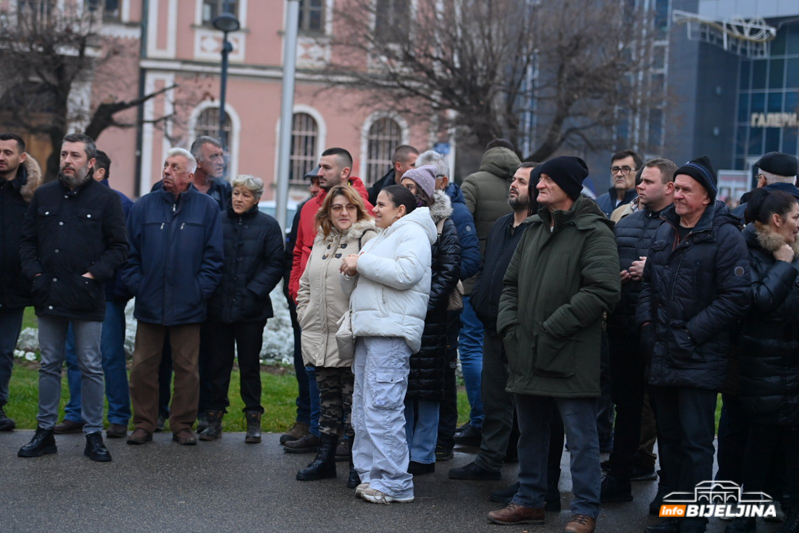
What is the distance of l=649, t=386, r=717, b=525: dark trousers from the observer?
553cm

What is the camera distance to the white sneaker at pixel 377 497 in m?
6.23

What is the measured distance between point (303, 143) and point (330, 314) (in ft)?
100.0

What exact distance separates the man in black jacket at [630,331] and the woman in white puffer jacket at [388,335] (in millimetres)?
1261

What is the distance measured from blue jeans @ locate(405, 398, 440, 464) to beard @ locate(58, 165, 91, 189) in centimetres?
293

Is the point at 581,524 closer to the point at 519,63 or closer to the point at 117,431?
the point at 117,431

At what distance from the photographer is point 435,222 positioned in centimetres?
699

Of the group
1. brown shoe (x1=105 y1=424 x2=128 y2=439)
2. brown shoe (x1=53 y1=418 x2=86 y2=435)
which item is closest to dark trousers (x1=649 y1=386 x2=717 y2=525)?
brown shoe (x1=105 y1=424 x2=128 y2=439)

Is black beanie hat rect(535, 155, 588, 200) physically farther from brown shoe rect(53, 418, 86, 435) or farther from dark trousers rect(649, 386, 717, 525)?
brown shoe rect(53, 418, 86, 435)

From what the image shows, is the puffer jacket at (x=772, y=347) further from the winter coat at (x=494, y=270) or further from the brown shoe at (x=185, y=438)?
the brown shoe at (x=185, y=438)

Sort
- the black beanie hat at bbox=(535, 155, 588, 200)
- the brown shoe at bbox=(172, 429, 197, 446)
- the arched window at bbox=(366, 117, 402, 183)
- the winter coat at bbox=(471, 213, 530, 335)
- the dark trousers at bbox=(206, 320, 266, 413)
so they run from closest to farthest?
the black beanie hat at bbox=(535, 155, 588, 200) → the winter coat at bbox=(471, 213, 530, 335) → the brown shoe at bbox=(172, 429, 197, 446) → the dark trousers at bbox=(206, 320, 266, 413) → the arched window at bbox=(366, 117, 402, 183)

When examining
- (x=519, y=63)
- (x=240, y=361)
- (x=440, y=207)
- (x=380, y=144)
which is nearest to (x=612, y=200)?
(x=440, y=207)

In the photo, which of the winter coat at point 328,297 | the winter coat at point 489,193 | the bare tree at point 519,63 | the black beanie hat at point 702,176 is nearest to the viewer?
the black beanie hat at point 702,176

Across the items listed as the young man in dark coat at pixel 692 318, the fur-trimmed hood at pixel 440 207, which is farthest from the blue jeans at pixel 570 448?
the fur-trimmed hood at pixel 440 207

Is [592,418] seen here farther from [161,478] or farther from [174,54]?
[174,54]
